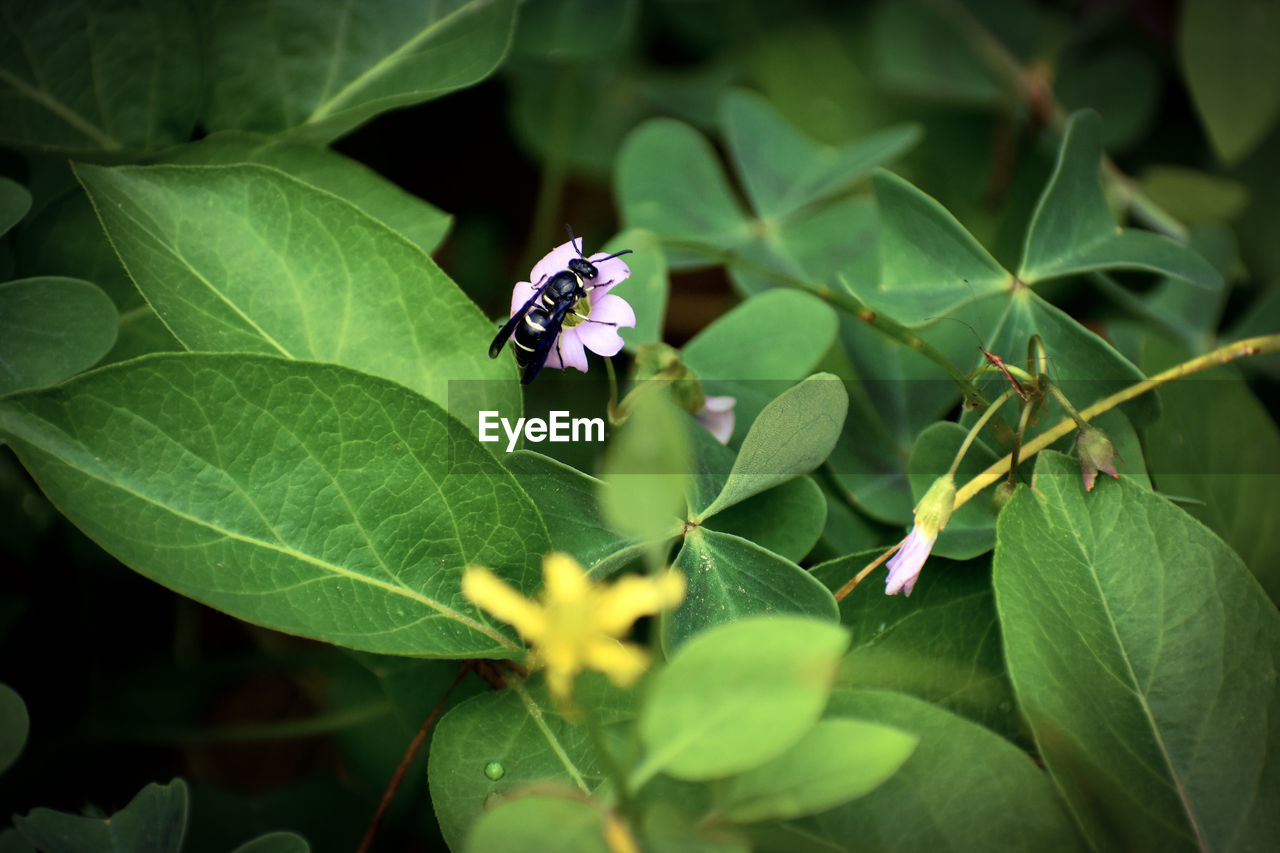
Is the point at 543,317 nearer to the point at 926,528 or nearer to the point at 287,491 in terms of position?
the point at 287,491

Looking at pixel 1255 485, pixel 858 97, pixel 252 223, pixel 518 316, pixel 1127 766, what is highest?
pixel 858 97

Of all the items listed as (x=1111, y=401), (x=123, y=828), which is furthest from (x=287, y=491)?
(x=1111, y=401)

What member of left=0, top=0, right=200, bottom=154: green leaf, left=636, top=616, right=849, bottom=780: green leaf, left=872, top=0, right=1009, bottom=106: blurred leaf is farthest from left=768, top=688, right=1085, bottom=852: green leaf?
left=872, top=0, right=1009, bottom=106: blurred leaf

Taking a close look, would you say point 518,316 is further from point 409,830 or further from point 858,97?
point 858,97

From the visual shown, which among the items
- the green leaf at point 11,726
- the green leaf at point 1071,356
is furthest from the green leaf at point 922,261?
the green leaf at point 11,726

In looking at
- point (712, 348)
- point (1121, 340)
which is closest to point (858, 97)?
point (1121, 340)
